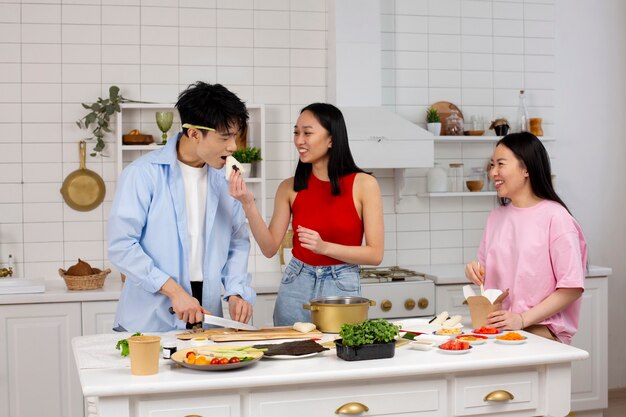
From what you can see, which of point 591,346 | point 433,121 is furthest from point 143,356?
point 591,346

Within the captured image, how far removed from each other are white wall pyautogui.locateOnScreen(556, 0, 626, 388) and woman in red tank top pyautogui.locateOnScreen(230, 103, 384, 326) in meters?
2.75

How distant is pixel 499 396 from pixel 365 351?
45cm

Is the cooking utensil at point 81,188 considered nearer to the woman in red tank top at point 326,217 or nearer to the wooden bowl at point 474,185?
the woman in red tank top at point 326,217

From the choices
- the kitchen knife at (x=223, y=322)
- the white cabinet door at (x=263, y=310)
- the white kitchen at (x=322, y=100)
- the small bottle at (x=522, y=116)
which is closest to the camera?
the kitchen knife at (x=223, y=322)

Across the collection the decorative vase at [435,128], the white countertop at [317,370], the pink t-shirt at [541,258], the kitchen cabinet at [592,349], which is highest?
the decorative vase at [435,128]

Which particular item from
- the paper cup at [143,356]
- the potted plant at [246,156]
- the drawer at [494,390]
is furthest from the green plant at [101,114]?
the drawer at [494,390]

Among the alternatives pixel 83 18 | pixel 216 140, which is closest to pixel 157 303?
pixel 216 140

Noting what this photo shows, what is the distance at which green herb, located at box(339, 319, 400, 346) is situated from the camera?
7.88 ft

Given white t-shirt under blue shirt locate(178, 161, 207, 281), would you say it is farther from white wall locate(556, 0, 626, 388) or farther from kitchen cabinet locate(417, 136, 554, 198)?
white wall locate(556, 0, 626, 388)

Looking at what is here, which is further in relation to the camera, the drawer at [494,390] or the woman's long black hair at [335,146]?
the woman's long black hair at [335,146]

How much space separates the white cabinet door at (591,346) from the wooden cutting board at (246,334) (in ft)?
8.84

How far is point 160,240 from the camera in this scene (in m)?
2.89

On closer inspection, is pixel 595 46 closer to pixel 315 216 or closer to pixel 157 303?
pixel 315 216

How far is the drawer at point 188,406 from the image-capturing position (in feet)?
7.16
